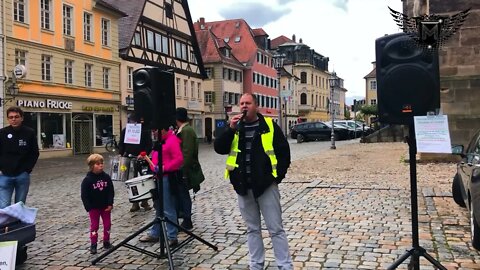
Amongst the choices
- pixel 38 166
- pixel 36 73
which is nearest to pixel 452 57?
pixel 38 166

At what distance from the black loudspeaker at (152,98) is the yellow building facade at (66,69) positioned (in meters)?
20.7

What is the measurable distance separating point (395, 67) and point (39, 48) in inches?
980

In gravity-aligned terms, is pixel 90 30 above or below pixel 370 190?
above

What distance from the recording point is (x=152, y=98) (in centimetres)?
600

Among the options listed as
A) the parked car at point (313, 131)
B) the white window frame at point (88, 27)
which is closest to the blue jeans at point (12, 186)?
the white window frame at point (88, 27)

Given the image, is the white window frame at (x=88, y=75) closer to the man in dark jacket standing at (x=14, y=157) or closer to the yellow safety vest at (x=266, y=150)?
the man in dark jacket standing at (x=14, y=157)

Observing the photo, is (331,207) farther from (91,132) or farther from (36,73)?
(91,132)

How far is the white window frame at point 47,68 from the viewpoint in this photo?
27.4 meters

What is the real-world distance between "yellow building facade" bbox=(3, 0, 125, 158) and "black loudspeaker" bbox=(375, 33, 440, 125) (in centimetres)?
2261

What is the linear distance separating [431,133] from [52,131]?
25.6 m

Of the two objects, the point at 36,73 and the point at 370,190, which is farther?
the point at 36,73

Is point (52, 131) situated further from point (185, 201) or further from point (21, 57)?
point (185, 201)

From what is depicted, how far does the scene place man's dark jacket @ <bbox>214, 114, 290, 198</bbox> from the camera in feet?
16.7

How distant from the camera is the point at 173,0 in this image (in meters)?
41.0
